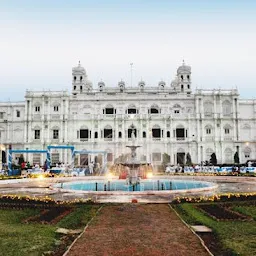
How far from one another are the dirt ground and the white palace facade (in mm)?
44373

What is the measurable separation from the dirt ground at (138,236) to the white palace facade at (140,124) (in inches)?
1747

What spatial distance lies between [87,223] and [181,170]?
31233 millimetres

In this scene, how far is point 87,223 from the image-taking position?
948 centimetres

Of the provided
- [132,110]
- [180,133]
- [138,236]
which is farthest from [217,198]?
[132,110]

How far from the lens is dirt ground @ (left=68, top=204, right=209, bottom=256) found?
6816 mm

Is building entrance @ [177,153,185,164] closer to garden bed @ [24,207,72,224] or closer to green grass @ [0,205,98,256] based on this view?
green grass @ [0,205,98,256]

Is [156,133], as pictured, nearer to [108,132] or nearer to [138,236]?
[108,132]

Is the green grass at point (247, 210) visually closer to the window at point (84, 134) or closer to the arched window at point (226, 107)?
the window at point (84, 134)

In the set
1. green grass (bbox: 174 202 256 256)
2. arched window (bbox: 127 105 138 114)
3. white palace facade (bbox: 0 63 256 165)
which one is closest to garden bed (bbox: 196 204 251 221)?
green grass (bbox: 174 202 256 256)

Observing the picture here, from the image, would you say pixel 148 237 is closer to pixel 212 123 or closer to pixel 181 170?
pixel 181 170

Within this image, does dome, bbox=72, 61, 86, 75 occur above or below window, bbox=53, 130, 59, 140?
above

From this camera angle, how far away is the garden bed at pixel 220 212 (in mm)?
10084

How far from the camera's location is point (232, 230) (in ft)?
27.6

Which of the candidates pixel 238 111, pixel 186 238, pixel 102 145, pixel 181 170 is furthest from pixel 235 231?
pixel 238 111
